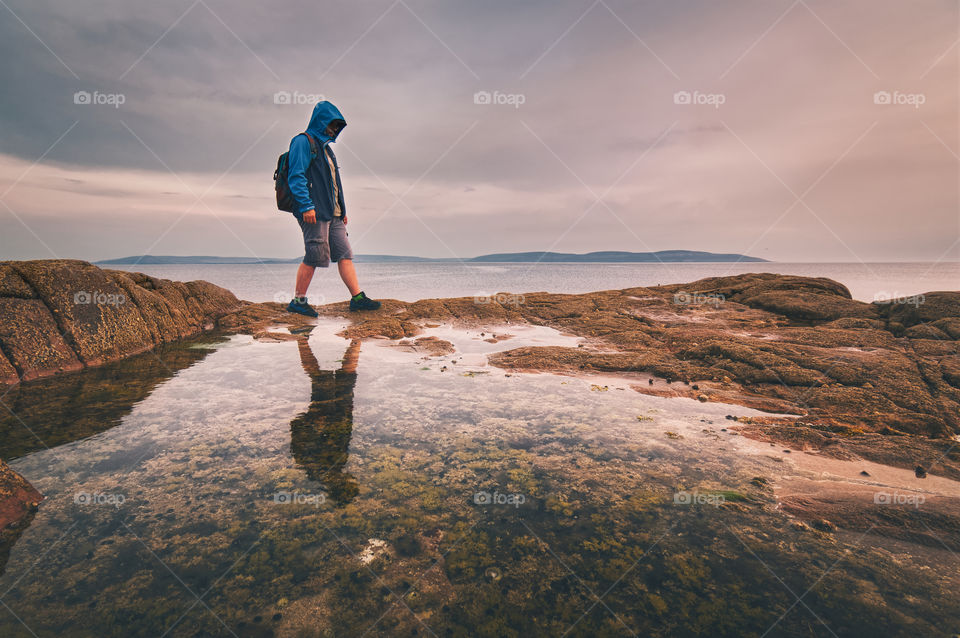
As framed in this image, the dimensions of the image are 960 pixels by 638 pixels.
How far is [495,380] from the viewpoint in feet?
18.2

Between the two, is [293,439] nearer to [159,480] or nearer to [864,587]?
[159,480]

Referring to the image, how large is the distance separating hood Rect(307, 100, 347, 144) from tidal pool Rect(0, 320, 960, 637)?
6238 mm

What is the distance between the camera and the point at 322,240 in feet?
28.0

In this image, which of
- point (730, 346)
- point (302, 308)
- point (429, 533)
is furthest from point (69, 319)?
point (730, 346)

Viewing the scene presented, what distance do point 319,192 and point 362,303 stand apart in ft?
10.5

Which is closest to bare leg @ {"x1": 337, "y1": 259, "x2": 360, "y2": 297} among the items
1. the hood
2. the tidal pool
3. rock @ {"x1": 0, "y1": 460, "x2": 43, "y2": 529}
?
the hood

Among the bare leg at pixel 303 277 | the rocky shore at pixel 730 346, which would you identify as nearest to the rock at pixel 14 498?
the rocky shore at pixel 730 346

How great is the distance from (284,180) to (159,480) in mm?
6943

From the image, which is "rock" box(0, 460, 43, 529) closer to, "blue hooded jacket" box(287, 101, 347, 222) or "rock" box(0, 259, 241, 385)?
"rock" box(0, 259, 241, 385)

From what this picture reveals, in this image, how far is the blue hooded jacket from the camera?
7.83 metres

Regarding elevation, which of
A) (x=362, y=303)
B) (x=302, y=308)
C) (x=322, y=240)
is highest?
(x=322, y=240)

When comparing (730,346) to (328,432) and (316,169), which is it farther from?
(316,169)

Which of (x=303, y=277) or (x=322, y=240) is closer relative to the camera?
(x=322, y=240)

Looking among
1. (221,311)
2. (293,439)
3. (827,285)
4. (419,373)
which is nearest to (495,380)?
(419,373)
